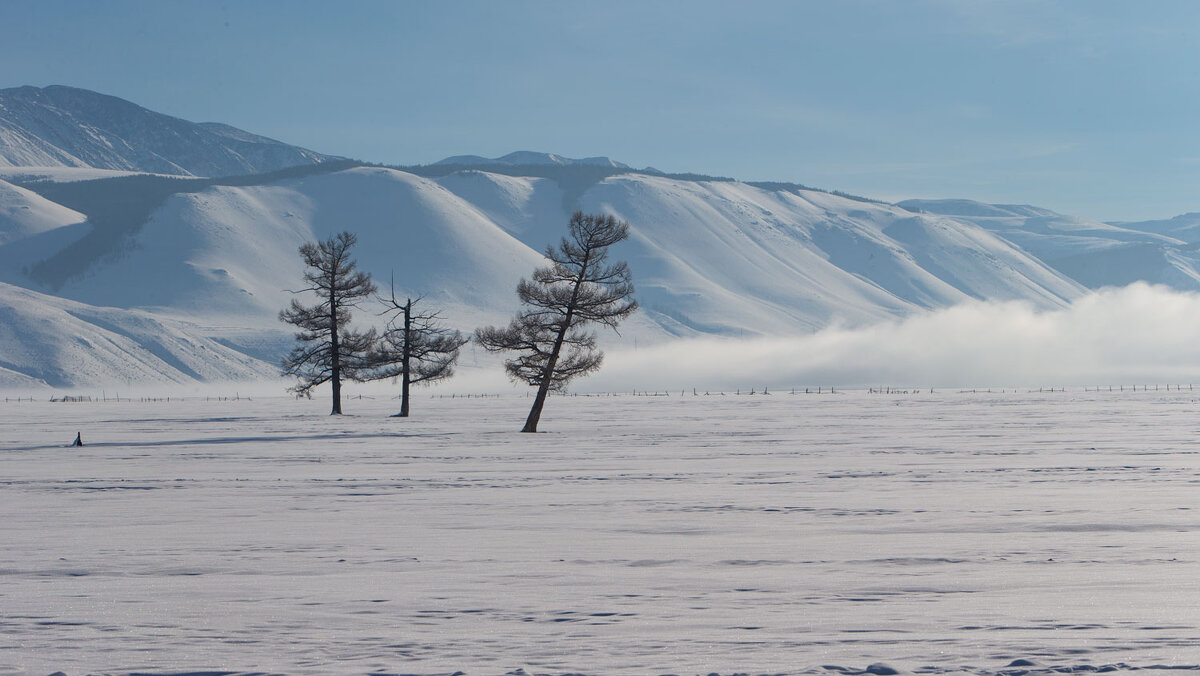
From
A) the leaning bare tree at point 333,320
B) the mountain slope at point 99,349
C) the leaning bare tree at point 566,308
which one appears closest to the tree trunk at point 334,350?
the leaning bare tree at point 333,320

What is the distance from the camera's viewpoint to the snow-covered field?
9109 mm

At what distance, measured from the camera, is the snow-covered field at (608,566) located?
29.9ft

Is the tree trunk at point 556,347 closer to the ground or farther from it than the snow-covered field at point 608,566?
farther from it

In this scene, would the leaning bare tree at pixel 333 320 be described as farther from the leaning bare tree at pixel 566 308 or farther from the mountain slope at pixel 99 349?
the mountain slope at pixel 99 349

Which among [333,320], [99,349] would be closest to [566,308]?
[333,320]

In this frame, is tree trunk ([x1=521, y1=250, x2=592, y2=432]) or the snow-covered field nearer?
the snow-covered field

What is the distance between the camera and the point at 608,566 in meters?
13.0

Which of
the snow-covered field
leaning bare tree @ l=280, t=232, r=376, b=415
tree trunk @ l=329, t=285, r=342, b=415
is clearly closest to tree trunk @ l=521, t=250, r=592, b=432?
the snow-covered field

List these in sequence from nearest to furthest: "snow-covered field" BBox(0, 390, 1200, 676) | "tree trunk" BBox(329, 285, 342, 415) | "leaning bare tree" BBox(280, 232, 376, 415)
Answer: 1. "snow-covered field" BBox(0, 390, 1200, 676)
2. "leaning bare tree" BBox(280, 232, 376, 415)
3. "tree trunk" BBox(329, 285, 342, 415)

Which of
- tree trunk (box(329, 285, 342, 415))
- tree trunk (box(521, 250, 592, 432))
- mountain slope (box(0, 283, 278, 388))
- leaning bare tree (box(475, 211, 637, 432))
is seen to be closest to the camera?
leaning bare tree (box(475, 211, 637, 432))

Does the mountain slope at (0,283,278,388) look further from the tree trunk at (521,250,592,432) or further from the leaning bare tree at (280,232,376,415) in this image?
the tree trunk at (521,250,592,432)

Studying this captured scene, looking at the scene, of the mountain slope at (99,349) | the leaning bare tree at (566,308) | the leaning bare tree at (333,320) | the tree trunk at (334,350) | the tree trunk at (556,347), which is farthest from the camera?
the mountain slope at (99,349)

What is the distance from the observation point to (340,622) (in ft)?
33.5

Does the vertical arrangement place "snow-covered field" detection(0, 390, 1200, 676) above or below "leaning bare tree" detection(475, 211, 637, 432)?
below
